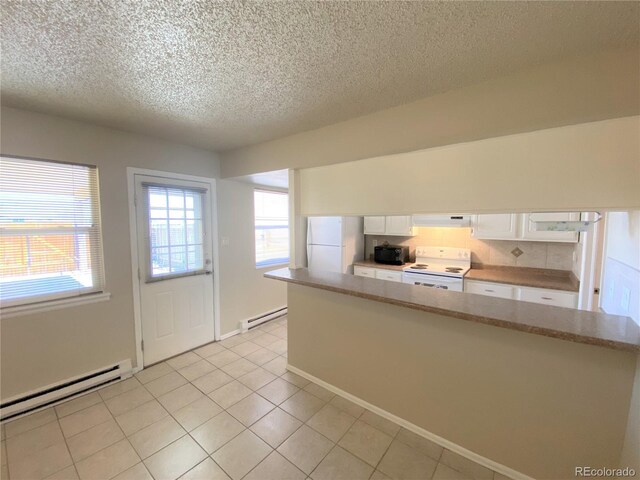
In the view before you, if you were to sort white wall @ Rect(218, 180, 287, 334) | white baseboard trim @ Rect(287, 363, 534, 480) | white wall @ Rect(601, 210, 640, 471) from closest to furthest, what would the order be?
white wall @ Rect(601, 210, 640, 471) < white baseboard trim @ Rect(287, 363, 534, 480) < white wall @ Rect(218, 180, 287, 334)

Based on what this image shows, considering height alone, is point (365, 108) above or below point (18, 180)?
above

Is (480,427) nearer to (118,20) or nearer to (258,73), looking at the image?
(258,73)

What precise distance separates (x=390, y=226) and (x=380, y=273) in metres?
0.79

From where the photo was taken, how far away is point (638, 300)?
1.31 m

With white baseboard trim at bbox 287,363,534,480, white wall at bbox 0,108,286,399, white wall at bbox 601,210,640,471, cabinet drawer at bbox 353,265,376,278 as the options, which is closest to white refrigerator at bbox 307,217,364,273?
cabinet drawer at bbox 353,265,376,278

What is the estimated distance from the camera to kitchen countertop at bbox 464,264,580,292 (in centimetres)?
276

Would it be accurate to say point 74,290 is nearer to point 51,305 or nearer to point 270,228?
point 51,305

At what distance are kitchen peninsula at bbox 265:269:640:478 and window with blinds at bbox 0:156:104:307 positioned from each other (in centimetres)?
198

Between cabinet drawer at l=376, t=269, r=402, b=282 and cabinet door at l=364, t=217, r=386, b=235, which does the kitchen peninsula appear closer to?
cabinet drawer at l=376, t=269, r=402, b=282

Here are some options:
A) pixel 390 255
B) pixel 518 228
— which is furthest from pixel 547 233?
pixel 390 255

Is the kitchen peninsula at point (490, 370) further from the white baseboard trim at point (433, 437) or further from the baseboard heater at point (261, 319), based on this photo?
the baseboard heater at point (261, 319)

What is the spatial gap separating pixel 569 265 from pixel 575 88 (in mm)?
2661

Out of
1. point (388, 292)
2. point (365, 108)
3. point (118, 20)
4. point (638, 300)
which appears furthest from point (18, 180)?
point (638, 300)

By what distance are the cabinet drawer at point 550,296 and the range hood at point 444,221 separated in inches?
40.0
